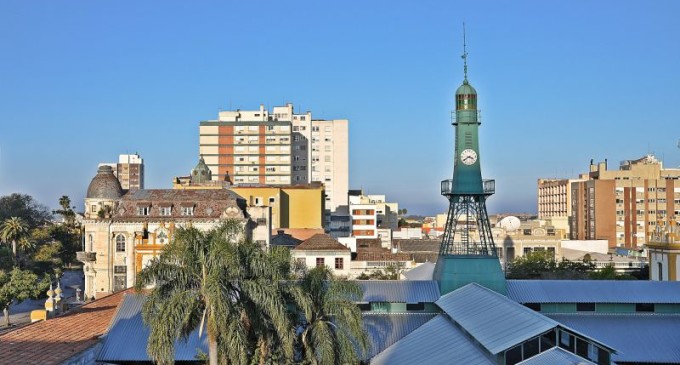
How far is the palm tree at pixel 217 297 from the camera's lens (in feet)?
89.0

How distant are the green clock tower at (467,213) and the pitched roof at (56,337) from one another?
1800 cm

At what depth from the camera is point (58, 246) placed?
98.5 metres

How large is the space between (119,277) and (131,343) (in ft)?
118

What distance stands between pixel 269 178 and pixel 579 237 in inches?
2245

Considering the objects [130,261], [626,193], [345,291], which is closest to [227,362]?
[345,291]

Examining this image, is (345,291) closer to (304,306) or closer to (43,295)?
(304,306)

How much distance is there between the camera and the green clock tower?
139ft

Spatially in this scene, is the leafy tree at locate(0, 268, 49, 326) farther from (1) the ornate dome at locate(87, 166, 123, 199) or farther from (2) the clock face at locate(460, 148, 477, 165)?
(2) the clock face at locate(460, 148, 477, 165)

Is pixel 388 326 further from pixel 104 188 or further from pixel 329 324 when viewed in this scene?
pixel 104 188

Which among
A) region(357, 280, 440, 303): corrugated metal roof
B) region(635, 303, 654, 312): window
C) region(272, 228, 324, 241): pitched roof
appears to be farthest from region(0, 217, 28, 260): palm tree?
region(635, 303, 654, 312): window

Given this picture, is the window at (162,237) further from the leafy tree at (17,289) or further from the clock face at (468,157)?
the clock face at (468,157)

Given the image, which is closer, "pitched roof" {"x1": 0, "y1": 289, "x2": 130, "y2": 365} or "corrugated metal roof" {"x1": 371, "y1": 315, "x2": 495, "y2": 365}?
"pitched roof" {"x1": 0, "y1": 289, "x2": 130, "y2": 365}

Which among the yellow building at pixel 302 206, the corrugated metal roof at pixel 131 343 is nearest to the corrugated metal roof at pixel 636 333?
the corrugated metal roof at pixel 131 343

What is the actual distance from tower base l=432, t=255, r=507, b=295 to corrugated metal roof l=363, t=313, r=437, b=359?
7.23 ft
